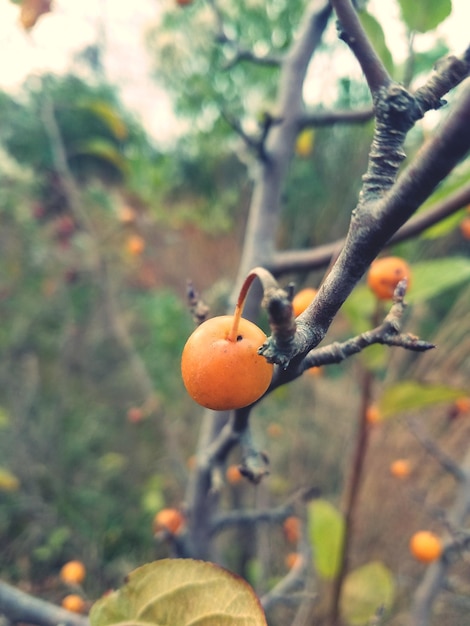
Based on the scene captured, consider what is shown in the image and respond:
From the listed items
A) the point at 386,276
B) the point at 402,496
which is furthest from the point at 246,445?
the point at 402,496

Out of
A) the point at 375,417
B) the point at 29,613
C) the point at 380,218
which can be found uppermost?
the point at 380,218

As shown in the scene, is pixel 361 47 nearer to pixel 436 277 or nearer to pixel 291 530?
pixel 436 277

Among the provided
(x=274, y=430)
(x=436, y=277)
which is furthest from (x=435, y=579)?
(x=274, y=430)

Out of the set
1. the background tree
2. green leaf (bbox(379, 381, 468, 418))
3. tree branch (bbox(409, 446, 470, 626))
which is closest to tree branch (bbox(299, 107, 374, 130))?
the background tree

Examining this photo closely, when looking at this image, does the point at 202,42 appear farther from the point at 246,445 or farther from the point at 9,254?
the point at 246,445

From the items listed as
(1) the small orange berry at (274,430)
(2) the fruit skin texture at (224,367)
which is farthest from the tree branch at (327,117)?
(1) the small orange berry at (274,430)

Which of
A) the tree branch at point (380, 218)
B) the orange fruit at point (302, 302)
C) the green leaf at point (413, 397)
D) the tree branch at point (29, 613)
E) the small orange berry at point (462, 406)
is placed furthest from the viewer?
the small orange berry at point (462, 406)

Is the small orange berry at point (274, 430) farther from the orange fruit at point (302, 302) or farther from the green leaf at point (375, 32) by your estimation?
the green leaf at point (375, 32)

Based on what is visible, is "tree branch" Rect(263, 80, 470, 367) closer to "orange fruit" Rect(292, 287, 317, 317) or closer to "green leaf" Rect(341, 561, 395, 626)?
"orange fruit" Rect(292, 287, 317, 317)
